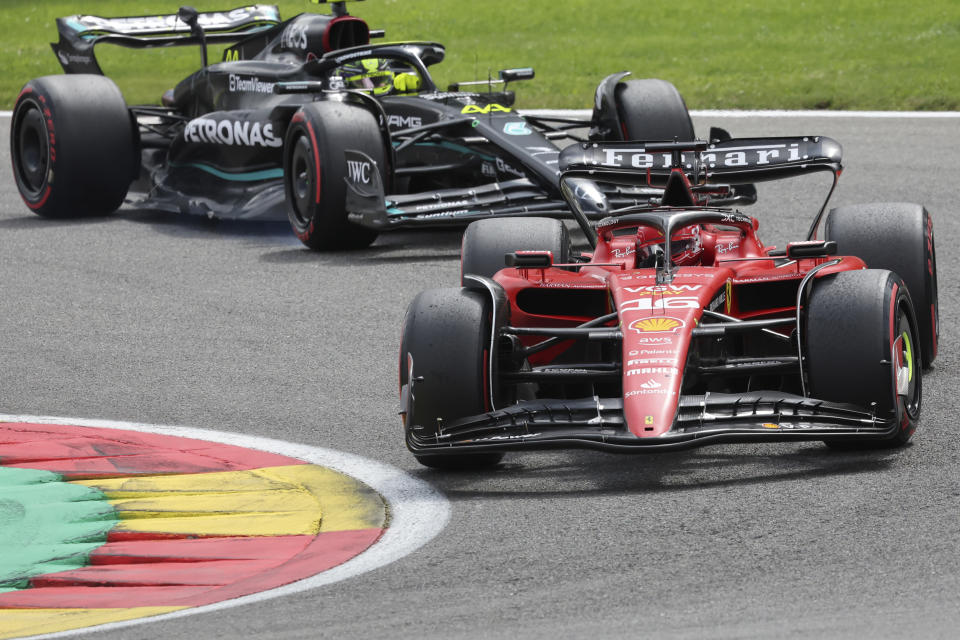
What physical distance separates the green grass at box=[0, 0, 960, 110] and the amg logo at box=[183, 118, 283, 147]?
28.1ft

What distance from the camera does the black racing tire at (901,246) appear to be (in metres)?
7.37

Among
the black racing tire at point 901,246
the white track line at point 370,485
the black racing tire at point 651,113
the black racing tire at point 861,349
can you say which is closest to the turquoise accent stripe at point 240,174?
the black racing tire at point 651,113

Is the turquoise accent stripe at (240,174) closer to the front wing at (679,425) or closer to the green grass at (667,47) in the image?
the front wing at (679,425)

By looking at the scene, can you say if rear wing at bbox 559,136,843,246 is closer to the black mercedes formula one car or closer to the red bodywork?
the red bodywork

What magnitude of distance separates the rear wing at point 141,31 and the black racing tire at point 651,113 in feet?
13.3

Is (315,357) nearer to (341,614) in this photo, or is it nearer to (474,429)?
(474,429)

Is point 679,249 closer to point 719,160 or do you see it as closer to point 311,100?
point 719,160

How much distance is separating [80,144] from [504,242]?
6.59 meters

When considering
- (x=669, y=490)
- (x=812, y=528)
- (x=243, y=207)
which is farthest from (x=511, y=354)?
(x=243, y=207)

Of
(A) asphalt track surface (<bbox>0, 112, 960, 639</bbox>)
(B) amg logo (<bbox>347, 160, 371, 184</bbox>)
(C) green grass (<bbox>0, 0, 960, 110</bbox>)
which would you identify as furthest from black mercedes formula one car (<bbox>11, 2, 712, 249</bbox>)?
(C) green grass (<bbox>0, 0, 960, 110</bbox>)

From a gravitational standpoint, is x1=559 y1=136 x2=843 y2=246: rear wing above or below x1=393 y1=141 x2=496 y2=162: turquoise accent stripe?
above

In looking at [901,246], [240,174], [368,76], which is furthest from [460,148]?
[901,246]

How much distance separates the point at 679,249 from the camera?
276 inches

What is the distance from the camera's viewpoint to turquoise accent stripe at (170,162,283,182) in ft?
42.0
